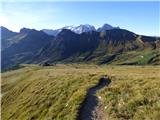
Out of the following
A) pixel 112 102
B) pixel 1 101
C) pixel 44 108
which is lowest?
pixel 1 101

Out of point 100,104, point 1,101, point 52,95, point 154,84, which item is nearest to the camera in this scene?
point 100,104

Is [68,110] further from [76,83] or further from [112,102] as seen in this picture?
[76,83]

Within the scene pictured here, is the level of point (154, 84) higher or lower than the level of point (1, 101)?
higher

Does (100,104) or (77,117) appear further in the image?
(100,104)

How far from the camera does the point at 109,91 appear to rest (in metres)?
35.5

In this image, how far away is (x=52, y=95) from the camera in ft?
145

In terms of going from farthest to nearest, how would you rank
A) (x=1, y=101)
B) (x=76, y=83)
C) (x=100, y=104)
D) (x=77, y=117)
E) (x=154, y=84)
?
(x=1, y=101)
(x=76, y=83)
(x=154, y=84)
(x=100, y=104)
(x=77, y=117)

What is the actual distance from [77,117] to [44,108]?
11.3 meters

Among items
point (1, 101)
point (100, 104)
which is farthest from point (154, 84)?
point (1, 101)

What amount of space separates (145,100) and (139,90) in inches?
Answer: 157

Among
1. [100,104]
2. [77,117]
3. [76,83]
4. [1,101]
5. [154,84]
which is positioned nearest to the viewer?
[77,117]

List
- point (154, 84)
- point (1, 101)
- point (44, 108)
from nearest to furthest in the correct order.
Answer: point (154, 84) < point (44, 108) < point (1, 101)

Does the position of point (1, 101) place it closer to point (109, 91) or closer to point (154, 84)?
point (109, 91)

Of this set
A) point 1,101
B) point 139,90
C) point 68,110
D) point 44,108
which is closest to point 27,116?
point 44,108
